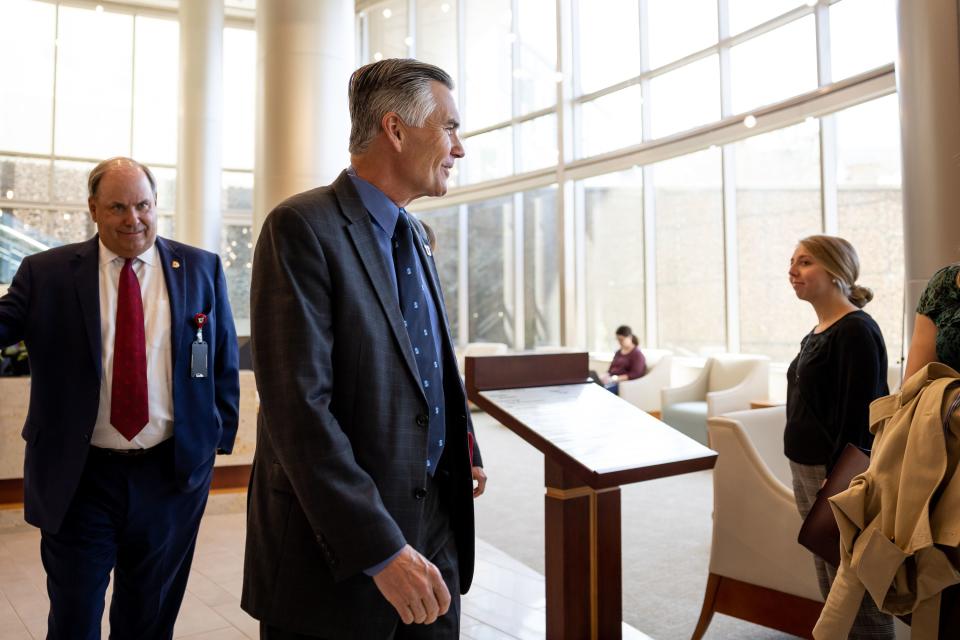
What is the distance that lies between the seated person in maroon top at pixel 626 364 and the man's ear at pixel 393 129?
7.48 meters

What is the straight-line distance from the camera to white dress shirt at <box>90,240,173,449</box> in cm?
190

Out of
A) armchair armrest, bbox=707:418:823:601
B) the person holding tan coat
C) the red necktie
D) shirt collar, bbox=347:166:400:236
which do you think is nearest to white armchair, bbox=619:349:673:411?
armchair armrest, bbox=707:418:823:601

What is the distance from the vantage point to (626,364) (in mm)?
8789

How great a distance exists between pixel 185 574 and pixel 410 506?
45.8 inches

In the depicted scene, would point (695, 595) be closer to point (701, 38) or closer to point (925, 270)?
point (925, 270)

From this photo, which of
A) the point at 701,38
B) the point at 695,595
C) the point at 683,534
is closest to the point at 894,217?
the point at 701,38

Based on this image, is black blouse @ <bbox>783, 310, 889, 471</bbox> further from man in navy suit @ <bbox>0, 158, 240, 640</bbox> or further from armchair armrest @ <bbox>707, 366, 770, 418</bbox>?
armchair armrest @ <bbox>707, 366, 770, 418</bbox>

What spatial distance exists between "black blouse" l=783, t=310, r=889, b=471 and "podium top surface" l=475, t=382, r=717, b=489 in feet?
2.39

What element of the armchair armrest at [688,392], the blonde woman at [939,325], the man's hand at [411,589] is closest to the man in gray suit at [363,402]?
the man's hand at [411,589]

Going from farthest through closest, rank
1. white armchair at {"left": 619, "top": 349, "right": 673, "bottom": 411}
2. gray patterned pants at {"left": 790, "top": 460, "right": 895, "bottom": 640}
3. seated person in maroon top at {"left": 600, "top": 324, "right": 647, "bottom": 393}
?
1. seated person in maroon top at {"left": 600, "top": 324, "right": 647, "bottom": 393}
2. white armchair at {"left": 619, "top": 349, "right": 673, "bottom": 411}
3. gray patterned pants at {"left": 790, "top": 460, "right": 895, "bottom": 640}

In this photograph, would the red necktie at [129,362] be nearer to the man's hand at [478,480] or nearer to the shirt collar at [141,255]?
the shirt collar at [141,255]

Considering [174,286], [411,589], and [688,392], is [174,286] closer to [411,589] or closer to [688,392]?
[411,589]

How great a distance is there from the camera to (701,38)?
29.4 feet

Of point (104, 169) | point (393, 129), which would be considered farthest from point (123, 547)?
point (393, 129)
